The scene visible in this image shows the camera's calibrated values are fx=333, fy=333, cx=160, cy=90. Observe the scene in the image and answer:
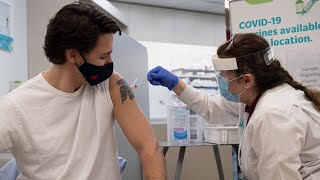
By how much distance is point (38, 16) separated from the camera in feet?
7.02

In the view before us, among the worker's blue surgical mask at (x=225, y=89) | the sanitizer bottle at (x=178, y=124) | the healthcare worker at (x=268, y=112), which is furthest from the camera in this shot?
the sanitizer bottle at (x=178, y=124)

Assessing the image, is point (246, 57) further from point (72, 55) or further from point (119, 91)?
point (72, 55)

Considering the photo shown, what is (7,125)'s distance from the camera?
1.19 meters

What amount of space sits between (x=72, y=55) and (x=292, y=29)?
1505 millimetres

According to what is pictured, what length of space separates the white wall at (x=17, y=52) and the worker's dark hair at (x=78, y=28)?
3.85 feet

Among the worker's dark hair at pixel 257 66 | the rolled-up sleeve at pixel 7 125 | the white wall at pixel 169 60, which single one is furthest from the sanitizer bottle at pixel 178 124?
the white wall at pixel 169 60

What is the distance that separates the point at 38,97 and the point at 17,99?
74 millimetres

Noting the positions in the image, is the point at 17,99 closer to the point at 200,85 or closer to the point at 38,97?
the point at 38,97

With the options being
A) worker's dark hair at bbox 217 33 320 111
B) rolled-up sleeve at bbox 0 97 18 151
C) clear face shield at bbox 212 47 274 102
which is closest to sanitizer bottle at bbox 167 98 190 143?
clear face shield at bbox 212 47 274 102

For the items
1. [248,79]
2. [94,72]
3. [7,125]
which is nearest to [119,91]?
[94,72]

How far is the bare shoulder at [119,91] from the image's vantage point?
1.34m

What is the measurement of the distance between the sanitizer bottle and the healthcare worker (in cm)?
78

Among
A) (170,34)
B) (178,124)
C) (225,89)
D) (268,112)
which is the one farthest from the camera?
(170,34)

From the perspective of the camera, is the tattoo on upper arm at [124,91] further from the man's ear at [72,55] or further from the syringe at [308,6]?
the syringe at [308,6]
